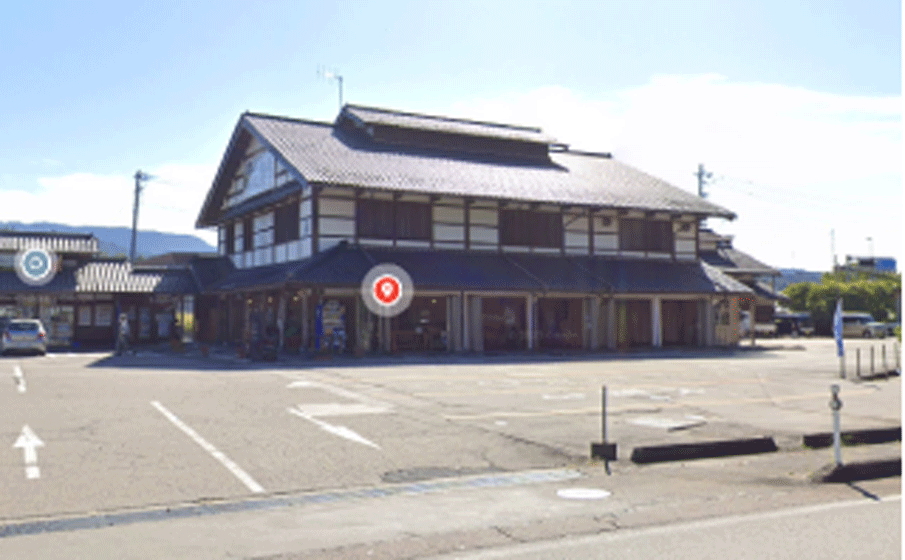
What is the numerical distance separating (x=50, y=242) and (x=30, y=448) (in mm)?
29200

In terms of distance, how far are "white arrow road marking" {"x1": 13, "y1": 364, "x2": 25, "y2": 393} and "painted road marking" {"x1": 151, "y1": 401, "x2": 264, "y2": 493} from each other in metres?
5.11

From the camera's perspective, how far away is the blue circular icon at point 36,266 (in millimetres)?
33781

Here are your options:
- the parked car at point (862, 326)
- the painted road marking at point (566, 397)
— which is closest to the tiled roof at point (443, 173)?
the painted road marking at point (566, 397)

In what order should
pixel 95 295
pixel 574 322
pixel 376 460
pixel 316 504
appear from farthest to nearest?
pixel 95 295 → pixel 574 322 → pixel 376 460 → pixel 316 504

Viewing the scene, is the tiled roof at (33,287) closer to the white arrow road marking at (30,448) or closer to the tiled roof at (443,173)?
the tiled roof at (443,173)

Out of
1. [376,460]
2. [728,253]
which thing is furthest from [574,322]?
[376,460]

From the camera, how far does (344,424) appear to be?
461 inches

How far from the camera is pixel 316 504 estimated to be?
24.1 ft

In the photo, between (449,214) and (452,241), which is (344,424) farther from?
(449,214)

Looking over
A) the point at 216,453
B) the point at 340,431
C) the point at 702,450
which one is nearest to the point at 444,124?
the point at 340,431

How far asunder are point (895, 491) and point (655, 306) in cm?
2559

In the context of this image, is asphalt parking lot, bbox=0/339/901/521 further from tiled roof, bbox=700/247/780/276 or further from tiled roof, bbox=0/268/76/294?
tiled roof, bbox=700/247/780/276

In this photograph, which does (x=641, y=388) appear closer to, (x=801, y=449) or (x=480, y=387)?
(x=480, y=387)

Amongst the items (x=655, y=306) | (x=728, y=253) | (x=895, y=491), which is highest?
(x=728, y=253)
